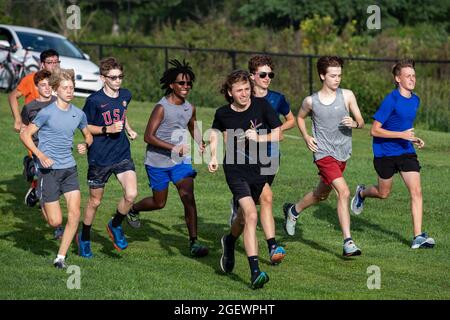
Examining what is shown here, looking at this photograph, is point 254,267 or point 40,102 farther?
point 40,102

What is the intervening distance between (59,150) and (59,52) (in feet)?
58.7

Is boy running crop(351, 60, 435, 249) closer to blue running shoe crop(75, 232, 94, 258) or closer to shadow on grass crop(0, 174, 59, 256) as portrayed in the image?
blue running shoe crop(75, 232, 94, 258)

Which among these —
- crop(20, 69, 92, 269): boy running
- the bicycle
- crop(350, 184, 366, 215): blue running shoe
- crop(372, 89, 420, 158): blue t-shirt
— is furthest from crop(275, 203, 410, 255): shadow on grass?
the bicycle

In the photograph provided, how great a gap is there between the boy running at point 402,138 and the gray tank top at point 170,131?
204 cm

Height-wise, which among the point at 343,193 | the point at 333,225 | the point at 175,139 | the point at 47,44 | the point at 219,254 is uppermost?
the point at 175,139

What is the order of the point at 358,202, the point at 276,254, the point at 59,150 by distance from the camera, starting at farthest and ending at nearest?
the point at 358,202 → the point at 59,150 → the point at 276,254

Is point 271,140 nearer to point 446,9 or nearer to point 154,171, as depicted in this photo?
point 154,171

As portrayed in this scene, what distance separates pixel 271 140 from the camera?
10.6 metres

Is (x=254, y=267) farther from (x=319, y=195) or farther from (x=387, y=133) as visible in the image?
(x=387, y=133)

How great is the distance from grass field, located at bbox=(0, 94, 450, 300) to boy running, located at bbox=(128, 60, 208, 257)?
546mm

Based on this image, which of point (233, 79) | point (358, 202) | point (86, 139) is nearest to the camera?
point (233, 79)

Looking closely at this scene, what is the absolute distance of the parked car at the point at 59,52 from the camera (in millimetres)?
27328

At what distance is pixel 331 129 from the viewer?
12.0 m

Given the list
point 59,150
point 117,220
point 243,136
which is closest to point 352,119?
point 243,136
